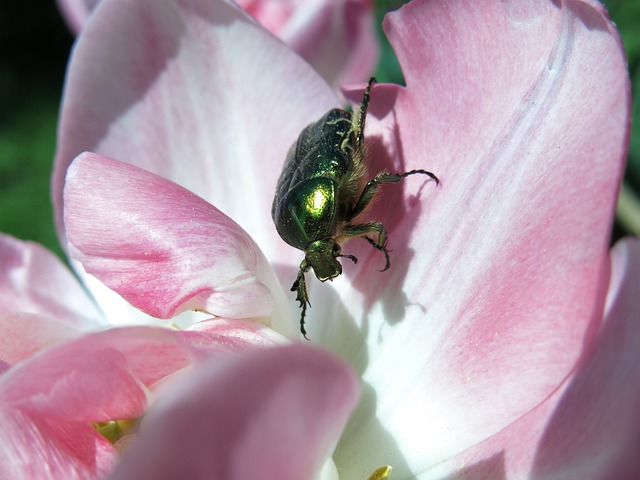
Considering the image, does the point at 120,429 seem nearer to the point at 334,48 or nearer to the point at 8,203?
the point at 334,48

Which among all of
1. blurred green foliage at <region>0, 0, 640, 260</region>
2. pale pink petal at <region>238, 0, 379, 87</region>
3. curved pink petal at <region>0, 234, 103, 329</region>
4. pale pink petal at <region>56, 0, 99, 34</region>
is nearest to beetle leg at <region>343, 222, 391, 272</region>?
curved pink petal at <region>0, 234, 103, 329</region>

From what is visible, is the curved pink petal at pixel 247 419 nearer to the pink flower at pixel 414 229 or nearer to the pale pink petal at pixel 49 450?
the pink flower at pixel 414 229

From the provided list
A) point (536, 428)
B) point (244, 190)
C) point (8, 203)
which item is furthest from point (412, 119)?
point (8, 203)

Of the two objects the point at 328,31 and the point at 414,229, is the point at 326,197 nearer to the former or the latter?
the point at 414,229

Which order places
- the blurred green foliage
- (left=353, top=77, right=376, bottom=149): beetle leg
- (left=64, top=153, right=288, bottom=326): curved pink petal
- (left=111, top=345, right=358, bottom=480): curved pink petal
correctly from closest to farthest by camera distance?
(left=111, top=345, right=358, bottom=480): curved pink petal → (left=64, top=153, right=288, bottom=326): curved pink petal → (left=353, top=77, right=376, bottom=149): beetle leg → the blurred green foliage

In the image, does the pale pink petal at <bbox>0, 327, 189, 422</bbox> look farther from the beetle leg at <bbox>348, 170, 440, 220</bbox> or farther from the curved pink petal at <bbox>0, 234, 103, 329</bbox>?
the curved pink petal at <bbox>0, 234, 103, 329</bbox>

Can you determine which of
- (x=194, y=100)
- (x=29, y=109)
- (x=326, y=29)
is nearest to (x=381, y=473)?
(x=194, y=100)

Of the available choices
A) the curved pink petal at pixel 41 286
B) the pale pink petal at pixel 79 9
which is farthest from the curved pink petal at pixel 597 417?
the pale pink petal at pixel 79 9
